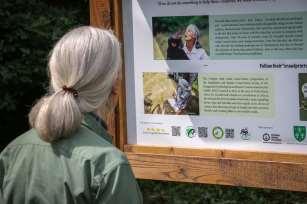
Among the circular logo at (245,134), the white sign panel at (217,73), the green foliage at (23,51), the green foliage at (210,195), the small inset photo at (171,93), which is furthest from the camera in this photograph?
the green foliage at (23,51)

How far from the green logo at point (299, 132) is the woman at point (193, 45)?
1.85 ft

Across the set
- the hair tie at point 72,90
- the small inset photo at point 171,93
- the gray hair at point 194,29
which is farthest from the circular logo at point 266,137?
the hair tie at point 72,90

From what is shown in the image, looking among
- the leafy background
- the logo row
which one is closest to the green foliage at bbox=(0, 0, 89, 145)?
the leafy background

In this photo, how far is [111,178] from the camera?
1906 millimetres

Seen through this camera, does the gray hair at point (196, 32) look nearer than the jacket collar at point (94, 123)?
No

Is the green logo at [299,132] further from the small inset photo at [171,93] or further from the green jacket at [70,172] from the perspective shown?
the green jacket at [70,172]

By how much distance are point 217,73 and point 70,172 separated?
1355 millimetres

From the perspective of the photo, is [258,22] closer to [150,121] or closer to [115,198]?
[150,121]

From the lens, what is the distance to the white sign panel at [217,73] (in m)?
2.98

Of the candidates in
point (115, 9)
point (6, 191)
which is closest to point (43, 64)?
point (115, 9)

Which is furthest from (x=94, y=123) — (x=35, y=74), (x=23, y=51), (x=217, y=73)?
(x=35, y=74)

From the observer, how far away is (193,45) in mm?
3199

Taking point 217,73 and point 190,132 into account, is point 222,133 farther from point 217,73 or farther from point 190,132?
point 217,73

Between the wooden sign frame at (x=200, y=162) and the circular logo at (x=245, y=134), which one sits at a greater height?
the circular logo at (x=245, y=134)
